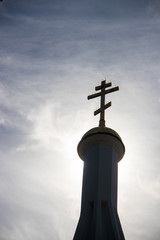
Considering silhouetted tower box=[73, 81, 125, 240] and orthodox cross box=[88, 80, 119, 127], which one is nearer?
silhouetted tower box=[73, 81, 125, 240]

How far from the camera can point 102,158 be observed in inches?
457

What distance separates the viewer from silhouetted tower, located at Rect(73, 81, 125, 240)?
991 centimetres

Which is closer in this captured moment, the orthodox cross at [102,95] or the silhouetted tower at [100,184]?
the silhouetted tower at [100,184]

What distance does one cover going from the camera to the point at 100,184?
35.9 ft

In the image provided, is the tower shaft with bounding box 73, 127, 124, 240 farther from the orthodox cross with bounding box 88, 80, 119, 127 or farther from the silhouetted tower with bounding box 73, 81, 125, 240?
the orthodox cross with bounding box 88, 80, 119, 127

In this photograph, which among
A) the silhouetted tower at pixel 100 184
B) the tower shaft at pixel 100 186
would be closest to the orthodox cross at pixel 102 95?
the silhouetted tower at pixel 100 184

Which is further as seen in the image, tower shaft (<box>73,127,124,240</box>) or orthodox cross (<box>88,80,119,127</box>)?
orthodox cross (<box>88,80,119,127</box>)

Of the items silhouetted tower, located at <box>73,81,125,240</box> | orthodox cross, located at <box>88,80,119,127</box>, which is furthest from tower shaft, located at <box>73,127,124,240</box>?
orthodox cross, located at <box>88,80,119,127</box>

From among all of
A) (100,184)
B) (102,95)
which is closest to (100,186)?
(100,184)

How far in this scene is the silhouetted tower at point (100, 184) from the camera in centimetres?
991

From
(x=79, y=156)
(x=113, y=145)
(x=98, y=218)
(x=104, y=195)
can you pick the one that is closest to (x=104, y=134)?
(x=113, y=145)

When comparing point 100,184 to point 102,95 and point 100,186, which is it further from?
point 102,95

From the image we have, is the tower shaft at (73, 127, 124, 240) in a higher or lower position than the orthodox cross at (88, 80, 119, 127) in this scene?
lower

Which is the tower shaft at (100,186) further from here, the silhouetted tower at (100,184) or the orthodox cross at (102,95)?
the orthodox cross at (102,95)
